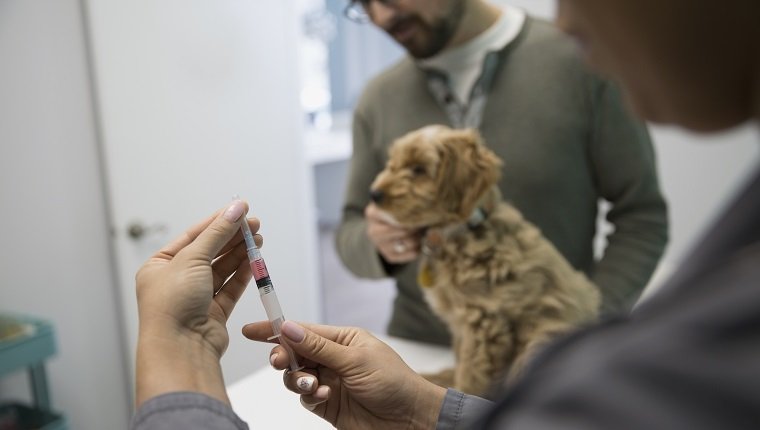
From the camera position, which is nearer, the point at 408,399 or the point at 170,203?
the point at 408,399

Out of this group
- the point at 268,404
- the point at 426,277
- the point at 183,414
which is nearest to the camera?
the point at 183,414

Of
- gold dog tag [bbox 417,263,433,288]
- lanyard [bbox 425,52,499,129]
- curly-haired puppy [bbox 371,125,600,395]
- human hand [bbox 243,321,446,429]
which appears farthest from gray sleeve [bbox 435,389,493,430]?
lanyard [bbox 425,52,499,129]

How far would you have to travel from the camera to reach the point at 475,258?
3.92 ft

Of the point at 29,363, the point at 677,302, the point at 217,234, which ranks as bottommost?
the point at 29,363

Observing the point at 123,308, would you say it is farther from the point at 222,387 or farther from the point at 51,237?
the point at 222,387

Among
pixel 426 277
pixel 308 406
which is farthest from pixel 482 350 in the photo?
pixel 308 406

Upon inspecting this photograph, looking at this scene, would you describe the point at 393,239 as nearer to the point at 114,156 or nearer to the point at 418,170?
the point at 418,170

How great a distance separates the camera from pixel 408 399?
0.72 meters

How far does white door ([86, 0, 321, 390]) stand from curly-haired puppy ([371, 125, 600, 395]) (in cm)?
51

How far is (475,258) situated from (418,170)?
0.76 feet

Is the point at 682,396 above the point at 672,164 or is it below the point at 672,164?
above

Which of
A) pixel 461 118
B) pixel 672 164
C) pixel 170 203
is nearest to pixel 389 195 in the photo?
pixel 461 118

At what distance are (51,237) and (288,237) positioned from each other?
30.9 inches

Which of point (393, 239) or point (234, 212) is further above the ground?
point (234, 212)
